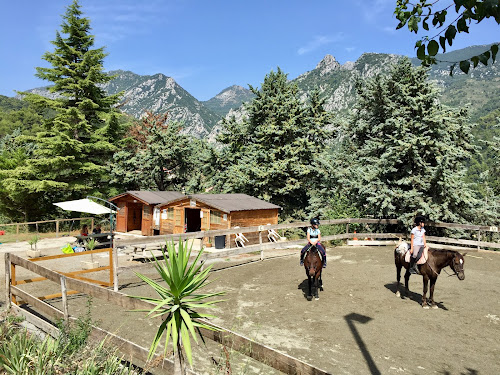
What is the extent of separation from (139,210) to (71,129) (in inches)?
379

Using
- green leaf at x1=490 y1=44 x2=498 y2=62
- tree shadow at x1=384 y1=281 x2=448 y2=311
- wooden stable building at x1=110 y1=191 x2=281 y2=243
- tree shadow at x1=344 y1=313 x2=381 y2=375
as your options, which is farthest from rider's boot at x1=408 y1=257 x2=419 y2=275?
wooden stable building at x1=110 y1=191 x2=281 y2=243

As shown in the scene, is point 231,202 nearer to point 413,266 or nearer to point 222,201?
point 222,201

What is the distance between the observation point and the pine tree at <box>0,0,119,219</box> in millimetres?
29328

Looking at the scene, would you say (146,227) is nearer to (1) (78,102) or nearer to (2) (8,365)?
(1) (78,102)

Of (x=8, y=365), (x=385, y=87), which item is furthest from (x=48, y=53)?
(x=8, y=365)

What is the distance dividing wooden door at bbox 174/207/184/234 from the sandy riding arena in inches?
482

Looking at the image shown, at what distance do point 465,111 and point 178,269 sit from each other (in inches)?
982

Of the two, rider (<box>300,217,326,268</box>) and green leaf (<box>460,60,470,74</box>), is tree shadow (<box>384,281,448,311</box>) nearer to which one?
rider (<box>300,217,326,268</box>)

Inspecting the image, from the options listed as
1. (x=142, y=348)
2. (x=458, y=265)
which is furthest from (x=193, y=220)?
(x=142, y=348)

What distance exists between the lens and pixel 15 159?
3362cm

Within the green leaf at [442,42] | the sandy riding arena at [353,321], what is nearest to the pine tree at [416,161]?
the sandy riding arena at [353,321]

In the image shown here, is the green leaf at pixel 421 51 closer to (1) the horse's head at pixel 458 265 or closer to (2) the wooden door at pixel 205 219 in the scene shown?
(1) the horse's head at pixel 458 265

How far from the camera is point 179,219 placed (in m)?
23.7

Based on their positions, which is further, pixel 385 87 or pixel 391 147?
pixel 385 87
